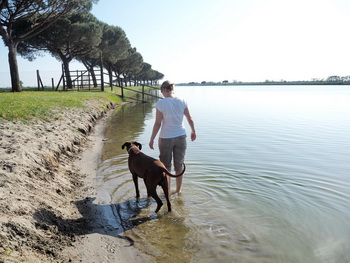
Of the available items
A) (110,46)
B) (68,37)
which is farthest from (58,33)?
(110,46)

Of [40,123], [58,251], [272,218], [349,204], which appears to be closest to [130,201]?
[58,251]

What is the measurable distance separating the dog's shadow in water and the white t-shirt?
4.86ft

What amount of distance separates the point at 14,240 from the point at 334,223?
4837 millimetres

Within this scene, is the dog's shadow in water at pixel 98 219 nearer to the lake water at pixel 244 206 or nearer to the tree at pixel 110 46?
the lake water at pixel 244 206

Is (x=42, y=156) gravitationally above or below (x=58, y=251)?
above

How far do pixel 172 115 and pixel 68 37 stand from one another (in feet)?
98.4

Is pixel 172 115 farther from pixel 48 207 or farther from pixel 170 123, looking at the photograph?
pixel 48 207

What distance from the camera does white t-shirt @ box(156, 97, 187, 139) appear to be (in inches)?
177

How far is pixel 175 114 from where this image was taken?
4559 millimetres

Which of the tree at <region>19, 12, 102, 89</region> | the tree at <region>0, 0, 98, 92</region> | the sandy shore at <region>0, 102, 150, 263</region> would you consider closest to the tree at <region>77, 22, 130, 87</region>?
the tree at <region>19, 12, 102, 89</region>

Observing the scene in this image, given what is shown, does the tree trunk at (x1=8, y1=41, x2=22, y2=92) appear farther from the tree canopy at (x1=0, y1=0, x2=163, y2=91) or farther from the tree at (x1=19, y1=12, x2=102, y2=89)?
the tree at (x1=19, y1=12, x2=102, y2=89)

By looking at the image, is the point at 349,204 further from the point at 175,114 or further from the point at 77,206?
the point at 77,206

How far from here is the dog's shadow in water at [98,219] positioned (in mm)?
3528

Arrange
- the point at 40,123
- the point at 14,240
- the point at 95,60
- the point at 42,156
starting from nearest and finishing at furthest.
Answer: the point at 14,240 < the point at 42,156 < the point at 40,123 < the point at 95,60
